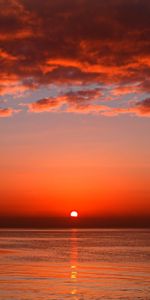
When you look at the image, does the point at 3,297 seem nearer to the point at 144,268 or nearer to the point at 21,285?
the point at 21,285

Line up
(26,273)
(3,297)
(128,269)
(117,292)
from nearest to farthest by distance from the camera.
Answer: (3,297) → (117,292) → (26,273) → (128,269)

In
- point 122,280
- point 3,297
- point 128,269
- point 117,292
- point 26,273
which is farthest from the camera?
point 128,269

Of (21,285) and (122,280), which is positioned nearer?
(21,285)

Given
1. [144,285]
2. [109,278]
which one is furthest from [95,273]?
[144,285]

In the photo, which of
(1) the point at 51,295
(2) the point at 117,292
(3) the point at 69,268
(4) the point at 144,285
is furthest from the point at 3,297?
(3) the point at 69,268

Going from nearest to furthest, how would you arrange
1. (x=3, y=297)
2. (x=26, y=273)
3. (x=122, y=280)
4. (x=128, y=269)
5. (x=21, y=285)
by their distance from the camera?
(x=3, y=297) → (x=21, y=285) → (x=122, y=280) → (x=26, y=273) → (x=128, y=269)

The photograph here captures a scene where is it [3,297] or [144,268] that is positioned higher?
[144,268]

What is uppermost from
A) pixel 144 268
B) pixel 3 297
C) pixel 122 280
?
pixel 144 268

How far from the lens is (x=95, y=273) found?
1752 inches

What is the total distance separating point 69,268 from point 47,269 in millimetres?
2352

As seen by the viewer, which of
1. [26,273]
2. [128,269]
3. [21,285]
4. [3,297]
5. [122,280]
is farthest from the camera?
[128,269]

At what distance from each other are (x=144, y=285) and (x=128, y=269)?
11.8m

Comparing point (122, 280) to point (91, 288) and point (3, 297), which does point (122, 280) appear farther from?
point (3, 297)

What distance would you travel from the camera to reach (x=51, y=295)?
31766 mm
